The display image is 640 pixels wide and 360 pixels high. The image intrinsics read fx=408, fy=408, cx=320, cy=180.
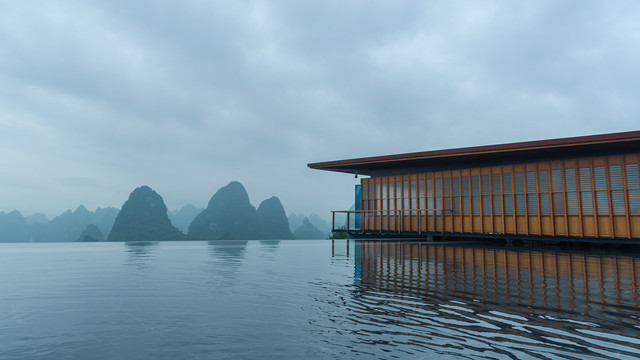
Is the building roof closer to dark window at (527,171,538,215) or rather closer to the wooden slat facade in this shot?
the wooden slat facade

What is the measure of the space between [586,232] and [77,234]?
640 ft

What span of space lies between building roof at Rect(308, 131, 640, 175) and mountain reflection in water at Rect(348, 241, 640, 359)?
44.5 ft

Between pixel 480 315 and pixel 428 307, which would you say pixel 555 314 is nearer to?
pixel 480 315

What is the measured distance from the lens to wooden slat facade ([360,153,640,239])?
21438mm

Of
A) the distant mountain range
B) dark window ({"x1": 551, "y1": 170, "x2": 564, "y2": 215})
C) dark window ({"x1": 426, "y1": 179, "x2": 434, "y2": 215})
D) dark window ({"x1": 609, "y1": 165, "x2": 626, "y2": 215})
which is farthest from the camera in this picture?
the distant mountain range

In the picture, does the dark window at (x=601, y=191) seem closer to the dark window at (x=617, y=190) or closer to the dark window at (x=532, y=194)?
the dark window at (x=617, y=190)

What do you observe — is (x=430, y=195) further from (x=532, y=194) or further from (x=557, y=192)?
(x=557, y=192)

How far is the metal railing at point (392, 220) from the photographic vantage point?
1140 inches

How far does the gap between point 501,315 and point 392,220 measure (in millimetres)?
25799

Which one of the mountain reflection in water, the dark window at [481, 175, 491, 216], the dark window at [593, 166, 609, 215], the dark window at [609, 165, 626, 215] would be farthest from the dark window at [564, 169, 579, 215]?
the mountain reflection in water

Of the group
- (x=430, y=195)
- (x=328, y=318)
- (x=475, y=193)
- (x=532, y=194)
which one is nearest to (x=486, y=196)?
(x=475, y=193)

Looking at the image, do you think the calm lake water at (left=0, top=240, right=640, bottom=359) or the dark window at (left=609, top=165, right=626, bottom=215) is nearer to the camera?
the calm lake water at (left=0, top=240, right=640, bottom=359)

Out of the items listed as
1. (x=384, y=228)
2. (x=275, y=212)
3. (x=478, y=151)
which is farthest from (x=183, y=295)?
(x=275, y=212)

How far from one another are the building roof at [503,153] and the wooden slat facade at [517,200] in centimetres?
82
